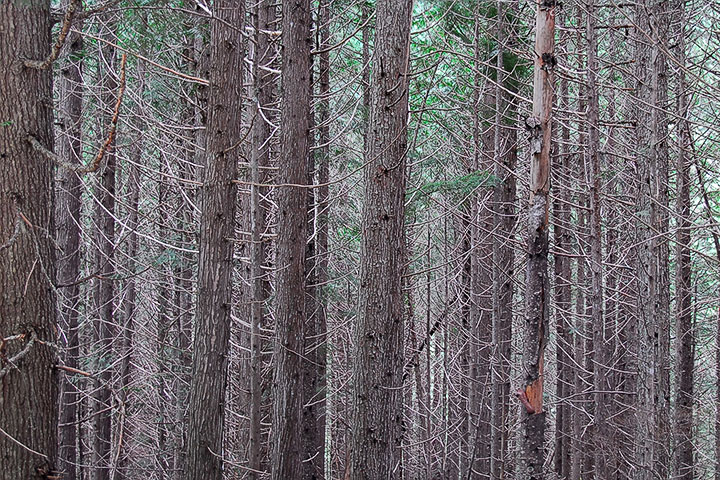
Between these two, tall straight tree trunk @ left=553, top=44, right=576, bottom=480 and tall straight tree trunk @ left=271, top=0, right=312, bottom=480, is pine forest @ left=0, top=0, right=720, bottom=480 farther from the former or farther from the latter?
tall straight tree trunk @ left=553, top=44, right=576, bottom=480

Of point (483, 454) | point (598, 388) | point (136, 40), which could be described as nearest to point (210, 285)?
point (136, 40)

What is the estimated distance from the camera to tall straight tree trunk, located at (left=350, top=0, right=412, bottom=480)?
598 cm

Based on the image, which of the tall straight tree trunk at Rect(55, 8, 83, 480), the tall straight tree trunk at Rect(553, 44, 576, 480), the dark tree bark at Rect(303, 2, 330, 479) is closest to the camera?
the dark tree bark at Rect(303, 2, 330, 479)

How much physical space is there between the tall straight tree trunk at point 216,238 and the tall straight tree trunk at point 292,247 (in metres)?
1.35

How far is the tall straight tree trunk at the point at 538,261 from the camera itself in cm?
542

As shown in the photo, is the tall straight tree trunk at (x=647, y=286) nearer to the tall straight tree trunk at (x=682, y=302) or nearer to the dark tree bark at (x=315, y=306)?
the tall straight tree trunk at (x=682, y=302)

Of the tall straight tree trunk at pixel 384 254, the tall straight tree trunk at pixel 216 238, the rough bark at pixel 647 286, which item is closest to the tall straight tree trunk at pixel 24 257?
the tall straight tree trunk at pixel 216 238

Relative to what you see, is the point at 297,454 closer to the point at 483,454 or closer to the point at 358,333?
the point at 358,333

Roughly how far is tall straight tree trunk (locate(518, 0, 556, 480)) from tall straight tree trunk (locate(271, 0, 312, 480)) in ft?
10.2

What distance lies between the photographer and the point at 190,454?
6.22 m

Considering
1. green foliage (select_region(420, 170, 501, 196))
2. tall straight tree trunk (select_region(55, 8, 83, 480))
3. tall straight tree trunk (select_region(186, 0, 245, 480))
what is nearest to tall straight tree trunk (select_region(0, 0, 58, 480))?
Result: tall straight tree trunk (select_region(186, 0, 245, 480))

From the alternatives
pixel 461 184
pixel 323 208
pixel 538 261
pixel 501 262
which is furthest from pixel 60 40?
pixel 501 262

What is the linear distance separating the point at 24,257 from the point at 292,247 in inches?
165

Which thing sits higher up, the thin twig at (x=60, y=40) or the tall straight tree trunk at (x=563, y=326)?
the thin twig at (x=60, y=40)
